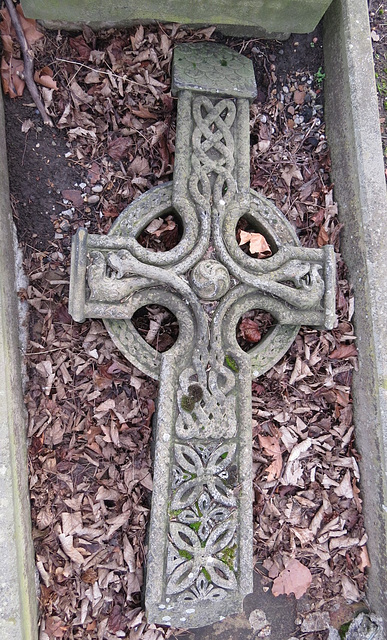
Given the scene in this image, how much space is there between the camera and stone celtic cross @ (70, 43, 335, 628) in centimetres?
262

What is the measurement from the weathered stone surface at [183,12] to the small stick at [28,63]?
0.50 feet

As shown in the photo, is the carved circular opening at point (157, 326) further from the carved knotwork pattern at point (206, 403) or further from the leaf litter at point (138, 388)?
the carved knotwork pattern at point (206, 403)

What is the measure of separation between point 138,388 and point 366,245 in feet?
5.77

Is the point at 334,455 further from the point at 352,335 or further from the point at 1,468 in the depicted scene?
the point at 1,468

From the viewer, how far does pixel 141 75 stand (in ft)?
10.2

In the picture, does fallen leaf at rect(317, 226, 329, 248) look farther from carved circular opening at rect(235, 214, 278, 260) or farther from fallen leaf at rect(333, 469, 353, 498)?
fallen leaf at rect(333, 469, 353, 498)

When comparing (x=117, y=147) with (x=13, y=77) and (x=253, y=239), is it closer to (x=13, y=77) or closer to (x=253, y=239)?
(x=13, y=77)

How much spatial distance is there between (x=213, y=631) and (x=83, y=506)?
3.78 ft

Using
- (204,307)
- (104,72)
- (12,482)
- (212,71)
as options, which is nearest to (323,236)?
(204,307)

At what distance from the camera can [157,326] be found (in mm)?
3020

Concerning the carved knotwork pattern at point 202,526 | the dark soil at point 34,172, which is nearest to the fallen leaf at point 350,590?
the carved knotwork pattern at point 202,526

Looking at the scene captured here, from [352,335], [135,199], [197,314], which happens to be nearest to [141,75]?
[135,199]

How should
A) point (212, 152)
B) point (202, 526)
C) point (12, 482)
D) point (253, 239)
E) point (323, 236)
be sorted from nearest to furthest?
1. point (12, 482)
2. point (202, 526)
3. point (212, 152)
4. point (253, 239)
5. point (323, 236)

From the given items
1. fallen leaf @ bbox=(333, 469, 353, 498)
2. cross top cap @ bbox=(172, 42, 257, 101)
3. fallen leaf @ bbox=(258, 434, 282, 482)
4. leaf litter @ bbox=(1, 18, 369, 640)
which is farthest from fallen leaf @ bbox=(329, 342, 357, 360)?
cross top cap @ bbox=(172, 42, 257, 101)
